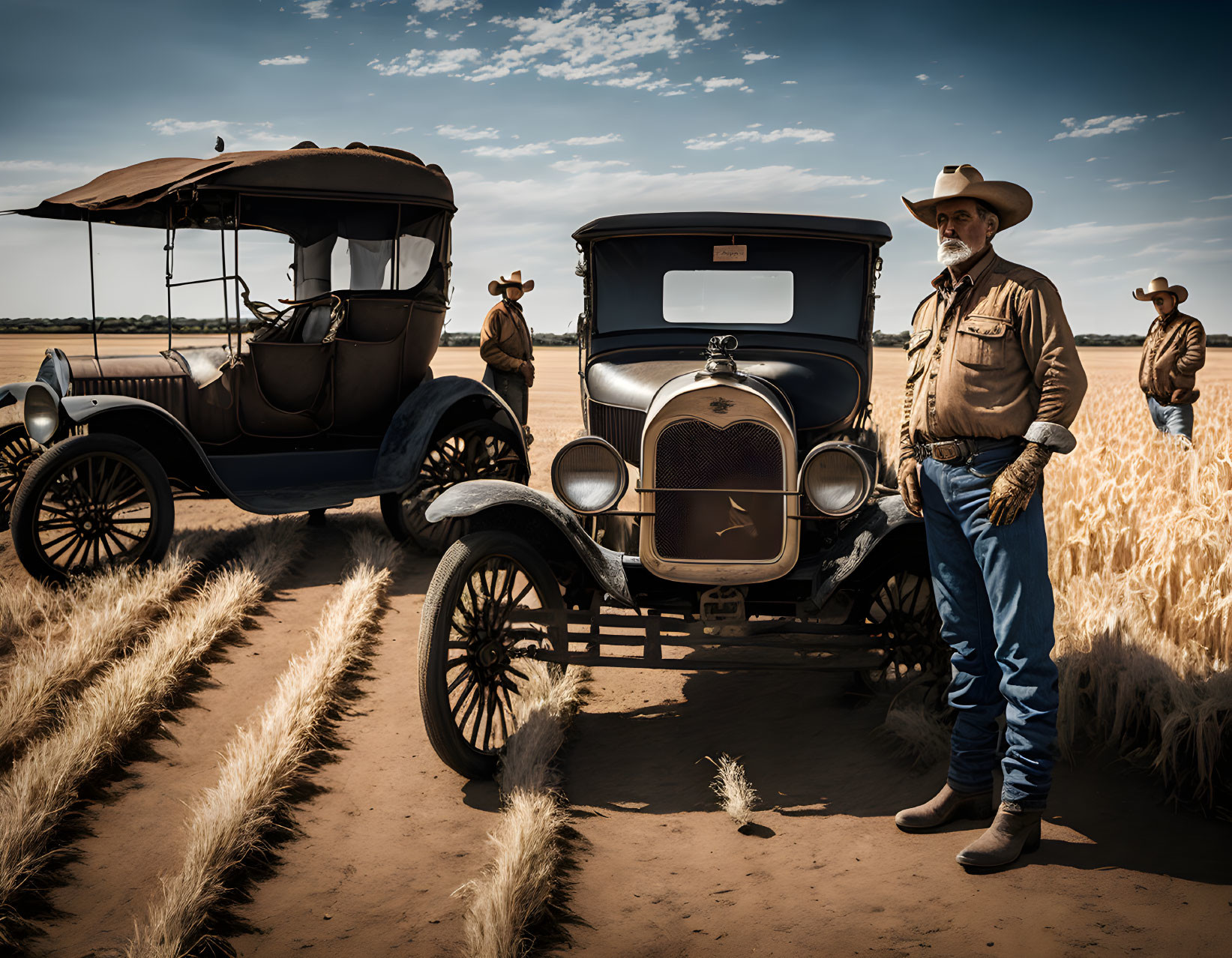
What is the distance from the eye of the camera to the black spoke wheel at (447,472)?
732 cm

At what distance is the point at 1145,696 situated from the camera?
12.6 ft

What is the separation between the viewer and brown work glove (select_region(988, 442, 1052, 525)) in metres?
2.85

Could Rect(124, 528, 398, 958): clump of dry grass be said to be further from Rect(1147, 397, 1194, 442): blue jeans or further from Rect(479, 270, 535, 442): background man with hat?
Rect(1147, 397, 1194, 442): blue jeans

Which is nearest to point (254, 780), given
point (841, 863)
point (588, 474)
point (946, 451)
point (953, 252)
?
point (588, 474)

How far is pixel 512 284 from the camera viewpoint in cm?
912

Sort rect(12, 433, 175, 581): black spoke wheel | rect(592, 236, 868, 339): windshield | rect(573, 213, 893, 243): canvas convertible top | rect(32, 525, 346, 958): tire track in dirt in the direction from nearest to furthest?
1. rect(32, 525, 346, 958): tire track in dirt
2. rect(573, 213, 893, 243): canvas convertible top
3. rect(592, 236, 868, 339): windshield
4. rect(12, 433, 175, 581): black spoke wheel

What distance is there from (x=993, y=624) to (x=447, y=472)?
5.01 m

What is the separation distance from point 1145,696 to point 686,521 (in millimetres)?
2081

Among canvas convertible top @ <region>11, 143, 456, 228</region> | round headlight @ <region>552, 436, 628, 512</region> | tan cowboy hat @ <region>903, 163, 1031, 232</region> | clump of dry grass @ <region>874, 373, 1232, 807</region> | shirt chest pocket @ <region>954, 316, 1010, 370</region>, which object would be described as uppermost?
canvas convertible top @ <region>11, 143, 456, 228</region>

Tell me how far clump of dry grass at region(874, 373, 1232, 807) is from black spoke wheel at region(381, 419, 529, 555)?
414 cm

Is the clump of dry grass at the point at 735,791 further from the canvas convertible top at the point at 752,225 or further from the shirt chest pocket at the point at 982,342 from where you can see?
the canvas convertible top at the point at 752,225

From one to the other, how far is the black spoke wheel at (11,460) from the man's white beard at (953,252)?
6.69 metres

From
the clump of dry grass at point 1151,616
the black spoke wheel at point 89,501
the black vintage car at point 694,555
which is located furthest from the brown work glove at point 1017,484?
the black spoke wheel at point 89,501

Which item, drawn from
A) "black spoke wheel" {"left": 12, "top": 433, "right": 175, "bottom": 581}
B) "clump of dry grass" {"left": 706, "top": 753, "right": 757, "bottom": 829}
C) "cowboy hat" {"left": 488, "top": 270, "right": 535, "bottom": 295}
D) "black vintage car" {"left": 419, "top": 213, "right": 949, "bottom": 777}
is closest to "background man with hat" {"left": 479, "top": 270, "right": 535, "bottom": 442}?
"cowboy hat" {"left": 488, "top": 270, "right": 535, "bottom": 295}
